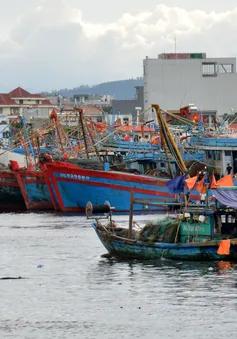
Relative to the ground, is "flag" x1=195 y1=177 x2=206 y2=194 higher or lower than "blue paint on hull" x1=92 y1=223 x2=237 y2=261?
higher

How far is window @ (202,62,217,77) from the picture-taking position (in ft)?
563

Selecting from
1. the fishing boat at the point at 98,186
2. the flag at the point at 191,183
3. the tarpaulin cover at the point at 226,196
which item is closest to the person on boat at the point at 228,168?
the fishing boat at the point at 98,186

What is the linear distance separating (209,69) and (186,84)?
23.8 feet

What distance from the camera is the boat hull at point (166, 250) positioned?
49.2 meters

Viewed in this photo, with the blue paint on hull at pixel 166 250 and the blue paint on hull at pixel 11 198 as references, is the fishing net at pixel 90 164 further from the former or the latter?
the blue paint on hull at pixel 166 250

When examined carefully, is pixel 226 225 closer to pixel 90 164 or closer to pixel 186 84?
pixel 90 164

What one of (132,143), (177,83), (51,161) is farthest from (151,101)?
(51,161)

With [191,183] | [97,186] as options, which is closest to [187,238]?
[191,183]

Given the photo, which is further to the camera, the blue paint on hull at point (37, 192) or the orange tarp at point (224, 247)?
the blue paint on hull at point (37, 192)

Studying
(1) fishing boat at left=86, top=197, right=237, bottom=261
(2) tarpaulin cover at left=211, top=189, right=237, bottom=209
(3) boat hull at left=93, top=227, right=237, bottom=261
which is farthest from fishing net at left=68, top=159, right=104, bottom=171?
(2) tarpaulin cover at left=211, top=189, right=237, bottom=209

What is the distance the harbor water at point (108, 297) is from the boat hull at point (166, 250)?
14.3 inches

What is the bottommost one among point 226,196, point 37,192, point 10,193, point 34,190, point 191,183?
point 10,193

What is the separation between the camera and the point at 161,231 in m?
50.9

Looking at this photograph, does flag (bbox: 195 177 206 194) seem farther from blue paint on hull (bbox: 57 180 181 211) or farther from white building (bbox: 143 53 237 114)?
white building (bbox: 143 53 237 114)
